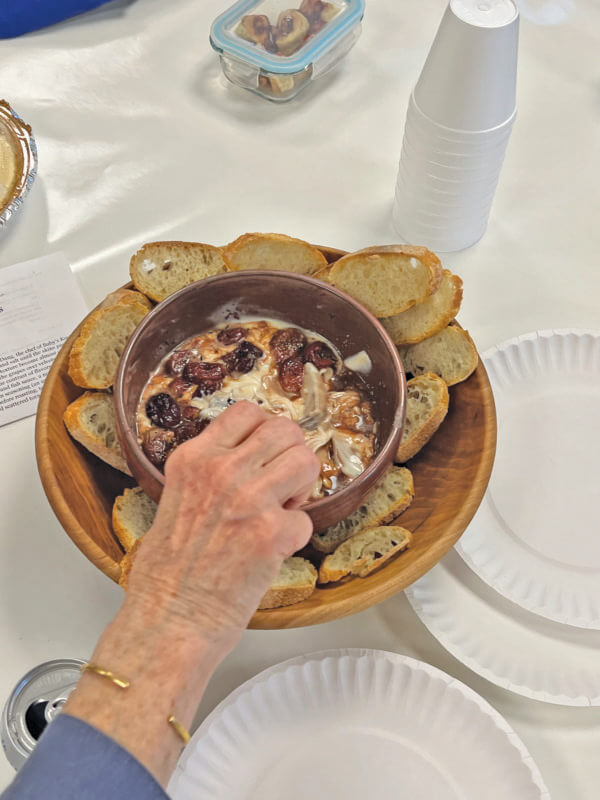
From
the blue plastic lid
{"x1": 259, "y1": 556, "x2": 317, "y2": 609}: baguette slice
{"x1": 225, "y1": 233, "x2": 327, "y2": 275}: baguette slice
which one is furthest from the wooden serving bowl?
the blue plastic lid

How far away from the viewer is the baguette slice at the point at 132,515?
0.86m

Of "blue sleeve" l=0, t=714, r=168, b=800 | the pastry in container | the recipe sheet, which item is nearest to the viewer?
"blue sleeve" l=0, t=714, r=168, b=800

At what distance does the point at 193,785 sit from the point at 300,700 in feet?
0.46

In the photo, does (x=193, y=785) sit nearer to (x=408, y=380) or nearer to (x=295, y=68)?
(x=408, y=380)

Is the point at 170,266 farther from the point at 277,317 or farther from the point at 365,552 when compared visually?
the point at 365,552

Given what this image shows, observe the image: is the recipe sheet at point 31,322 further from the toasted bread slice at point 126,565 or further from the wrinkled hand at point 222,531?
the wrinkled hand at point 222,531

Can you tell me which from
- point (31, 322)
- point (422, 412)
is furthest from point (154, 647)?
point (31, 322)

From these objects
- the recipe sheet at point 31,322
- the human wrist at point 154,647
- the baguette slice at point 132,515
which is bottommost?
the recipe sheet at point 31,322

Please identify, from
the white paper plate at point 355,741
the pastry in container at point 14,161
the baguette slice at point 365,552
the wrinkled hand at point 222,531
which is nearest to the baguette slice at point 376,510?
the baguette slice at point 365,552

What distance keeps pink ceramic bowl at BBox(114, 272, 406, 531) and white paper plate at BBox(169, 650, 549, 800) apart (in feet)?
0.59

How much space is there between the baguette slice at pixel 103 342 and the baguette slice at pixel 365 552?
359 millimetres

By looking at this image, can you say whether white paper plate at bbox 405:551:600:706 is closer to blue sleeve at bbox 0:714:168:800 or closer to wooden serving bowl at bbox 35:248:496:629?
wooden serving bowl at bbox 35:248:496:629

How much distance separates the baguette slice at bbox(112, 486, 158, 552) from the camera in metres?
0.86

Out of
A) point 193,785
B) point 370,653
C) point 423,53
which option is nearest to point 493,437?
point 370,653
